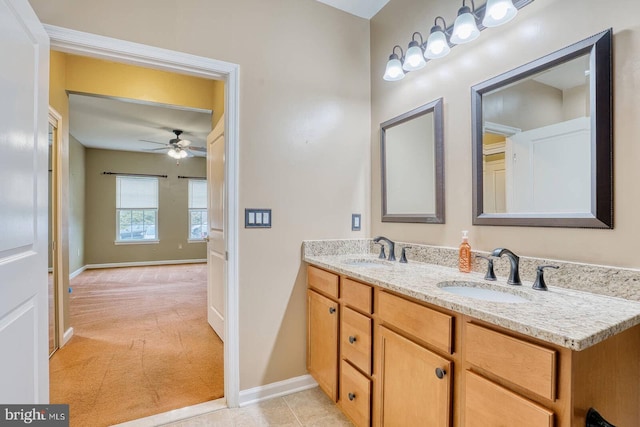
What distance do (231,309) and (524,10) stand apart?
7.12 feet

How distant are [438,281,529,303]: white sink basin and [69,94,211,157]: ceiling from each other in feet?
9.73

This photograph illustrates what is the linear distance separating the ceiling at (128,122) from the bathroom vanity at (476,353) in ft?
9.30

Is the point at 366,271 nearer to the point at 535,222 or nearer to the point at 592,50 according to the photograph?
the point at 535,222

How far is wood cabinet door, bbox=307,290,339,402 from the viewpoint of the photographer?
173 centimetres

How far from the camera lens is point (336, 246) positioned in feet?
7.15

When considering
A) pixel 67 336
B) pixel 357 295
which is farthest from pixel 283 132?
pixel 67 336

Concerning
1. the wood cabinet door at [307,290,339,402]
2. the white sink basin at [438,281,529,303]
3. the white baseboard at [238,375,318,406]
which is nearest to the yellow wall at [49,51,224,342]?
the white baseboard at [238,375,318,406]

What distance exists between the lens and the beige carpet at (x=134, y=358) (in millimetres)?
1893

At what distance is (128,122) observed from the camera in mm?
4660

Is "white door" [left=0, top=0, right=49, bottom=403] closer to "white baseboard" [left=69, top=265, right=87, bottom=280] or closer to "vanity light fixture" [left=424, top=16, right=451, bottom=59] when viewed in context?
"vanity light fixture" [left=424, top=16, right=451, bottom=59]

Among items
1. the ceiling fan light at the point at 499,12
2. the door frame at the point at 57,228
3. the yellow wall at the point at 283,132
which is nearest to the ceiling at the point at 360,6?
the yellow wall at the point at 283,132

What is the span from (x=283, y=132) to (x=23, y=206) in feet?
4.40

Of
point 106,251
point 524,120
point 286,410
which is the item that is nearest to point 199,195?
point 106,251

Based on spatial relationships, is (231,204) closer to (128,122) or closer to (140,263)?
(128,122)
